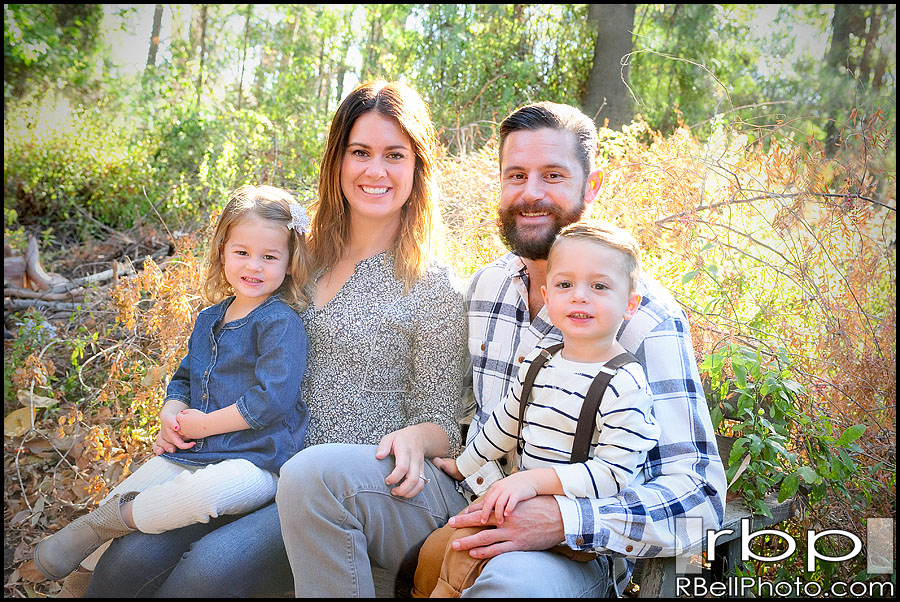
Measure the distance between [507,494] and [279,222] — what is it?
3.99 feet

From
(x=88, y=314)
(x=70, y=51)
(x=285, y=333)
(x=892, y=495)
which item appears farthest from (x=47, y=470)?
(x=70, y=51)

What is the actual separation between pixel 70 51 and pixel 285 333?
7714mm

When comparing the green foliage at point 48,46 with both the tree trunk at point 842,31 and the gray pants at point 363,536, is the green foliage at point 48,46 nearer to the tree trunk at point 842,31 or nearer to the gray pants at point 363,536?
the gray pants at point 363,536

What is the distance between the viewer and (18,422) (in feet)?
13.1

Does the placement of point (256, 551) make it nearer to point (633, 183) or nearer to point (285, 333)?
point (285, 333)

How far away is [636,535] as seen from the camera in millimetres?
1841

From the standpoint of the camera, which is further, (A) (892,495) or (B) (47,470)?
(B) (47,470)

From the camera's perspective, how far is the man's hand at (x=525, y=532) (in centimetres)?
183

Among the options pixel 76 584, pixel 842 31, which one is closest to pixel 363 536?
pixel 76 584

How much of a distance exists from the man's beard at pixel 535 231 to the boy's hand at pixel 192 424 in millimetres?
1133

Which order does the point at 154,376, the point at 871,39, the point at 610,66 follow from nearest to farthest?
the point at 154,376 → the point at 871,39 → the point at 610,66

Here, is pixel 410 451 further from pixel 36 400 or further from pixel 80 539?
pixel 36 400

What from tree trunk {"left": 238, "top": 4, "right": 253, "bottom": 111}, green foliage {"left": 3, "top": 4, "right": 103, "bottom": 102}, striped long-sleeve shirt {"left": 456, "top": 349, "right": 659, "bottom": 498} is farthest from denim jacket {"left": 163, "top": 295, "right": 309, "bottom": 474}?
green foliage {"left": 3, "top": 4, "right": 103, "bottom": 102}

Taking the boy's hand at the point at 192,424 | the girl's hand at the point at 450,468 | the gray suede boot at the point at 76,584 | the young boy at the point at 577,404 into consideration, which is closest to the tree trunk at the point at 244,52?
the boy's hand at the point at 192,424
